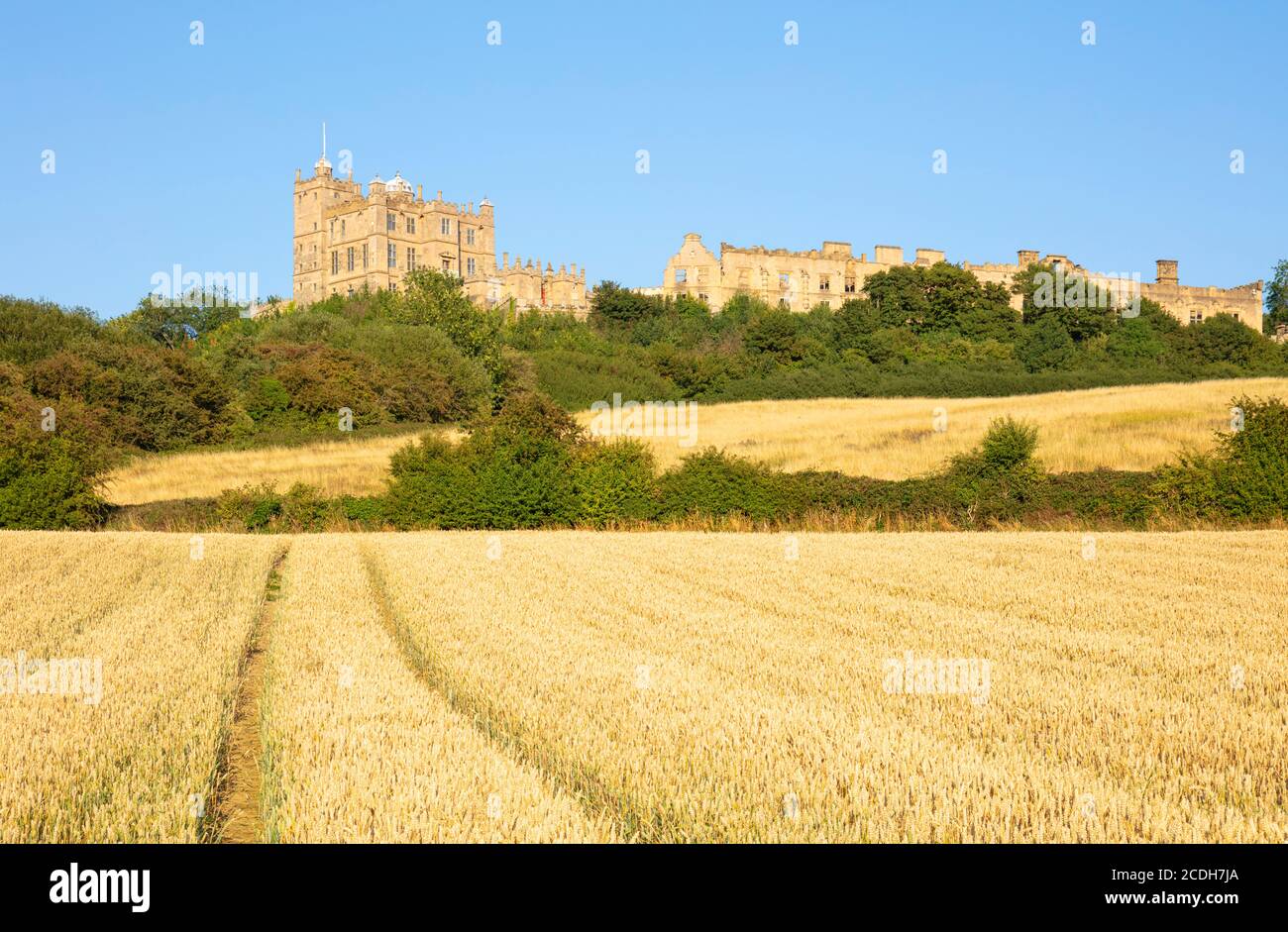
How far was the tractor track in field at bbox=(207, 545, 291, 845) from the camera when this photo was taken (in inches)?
244

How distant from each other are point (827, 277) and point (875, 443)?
78.0 metres

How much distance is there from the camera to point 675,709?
8094 mm

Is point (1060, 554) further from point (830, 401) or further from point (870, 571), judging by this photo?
point (830, 401)

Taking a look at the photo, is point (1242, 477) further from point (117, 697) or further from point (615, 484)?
point (117, 697)

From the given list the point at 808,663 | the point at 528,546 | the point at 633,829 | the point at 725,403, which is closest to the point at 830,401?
the point at 725,403

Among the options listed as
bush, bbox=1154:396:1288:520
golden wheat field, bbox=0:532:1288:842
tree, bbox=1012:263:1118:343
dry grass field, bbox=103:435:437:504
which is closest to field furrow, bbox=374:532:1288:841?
golden wheat field, bbox=0:532:1288:842

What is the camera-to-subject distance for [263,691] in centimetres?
938

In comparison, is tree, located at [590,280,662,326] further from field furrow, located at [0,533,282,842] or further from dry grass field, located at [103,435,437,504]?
field furrow, located at [0,533,282,842]

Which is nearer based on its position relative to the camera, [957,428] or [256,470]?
[256,470]

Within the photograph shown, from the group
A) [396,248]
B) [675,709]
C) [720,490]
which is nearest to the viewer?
[675,709]

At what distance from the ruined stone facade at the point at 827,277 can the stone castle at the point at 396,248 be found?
12.5 m

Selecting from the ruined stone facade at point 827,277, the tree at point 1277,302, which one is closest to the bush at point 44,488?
the ruined stone facade at point 827,277

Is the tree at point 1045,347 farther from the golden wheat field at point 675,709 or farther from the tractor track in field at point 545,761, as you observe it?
the tractor track in field at point 545,761

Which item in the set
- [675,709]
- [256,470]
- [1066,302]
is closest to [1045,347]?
[1066,302]
